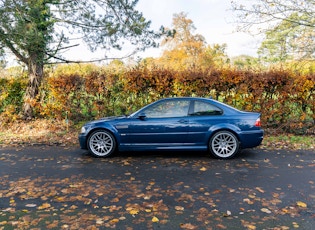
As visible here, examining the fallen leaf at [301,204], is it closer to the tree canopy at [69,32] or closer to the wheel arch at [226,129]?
the wheel arch at [226,129]

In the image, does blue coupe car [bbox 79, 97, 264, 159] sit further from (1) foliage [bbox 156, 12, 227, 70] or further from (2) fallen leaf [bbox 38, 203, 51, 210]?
(1) foliage [bbox 156, 12, 227, 70]

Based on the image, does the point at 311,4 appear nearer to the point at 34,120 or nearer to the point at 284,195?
the point at 284,195

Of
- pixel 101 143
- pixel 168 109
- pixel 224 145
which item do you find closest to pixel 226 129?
pixel 224 145

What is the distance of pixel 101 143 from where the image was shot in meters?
7.54

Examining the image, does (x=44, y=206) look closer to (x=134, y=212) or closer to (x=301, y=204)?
(x=134, y=212)

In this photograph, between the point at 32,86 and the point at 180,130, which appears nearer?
the point at 180,130

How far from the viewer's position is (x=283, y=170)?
6.19 metres

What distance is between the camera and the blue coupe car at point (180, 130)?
7.19 metres

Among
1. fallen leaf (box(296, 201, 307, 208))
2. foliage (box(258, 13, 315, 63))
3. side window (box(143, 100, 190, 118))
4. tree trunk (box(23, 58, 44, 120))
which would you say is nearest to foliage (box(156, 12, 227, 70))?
foliage (box(258, 13, 315, 63))

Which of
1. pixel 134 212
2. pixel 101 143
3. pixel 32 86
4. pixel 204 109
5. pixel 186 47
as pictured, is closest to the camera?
pixel 134 212

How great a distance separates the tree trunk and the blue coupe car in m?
5.52

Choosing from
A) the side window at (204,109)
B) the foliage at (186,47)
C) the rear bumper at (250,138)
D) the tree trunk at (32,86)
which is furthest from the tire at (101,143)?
the foliage at (186,47)

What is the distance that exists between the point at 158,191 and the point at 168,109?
2.82 meters

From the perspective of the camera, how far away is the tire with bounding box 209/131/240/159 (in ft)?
23.6
